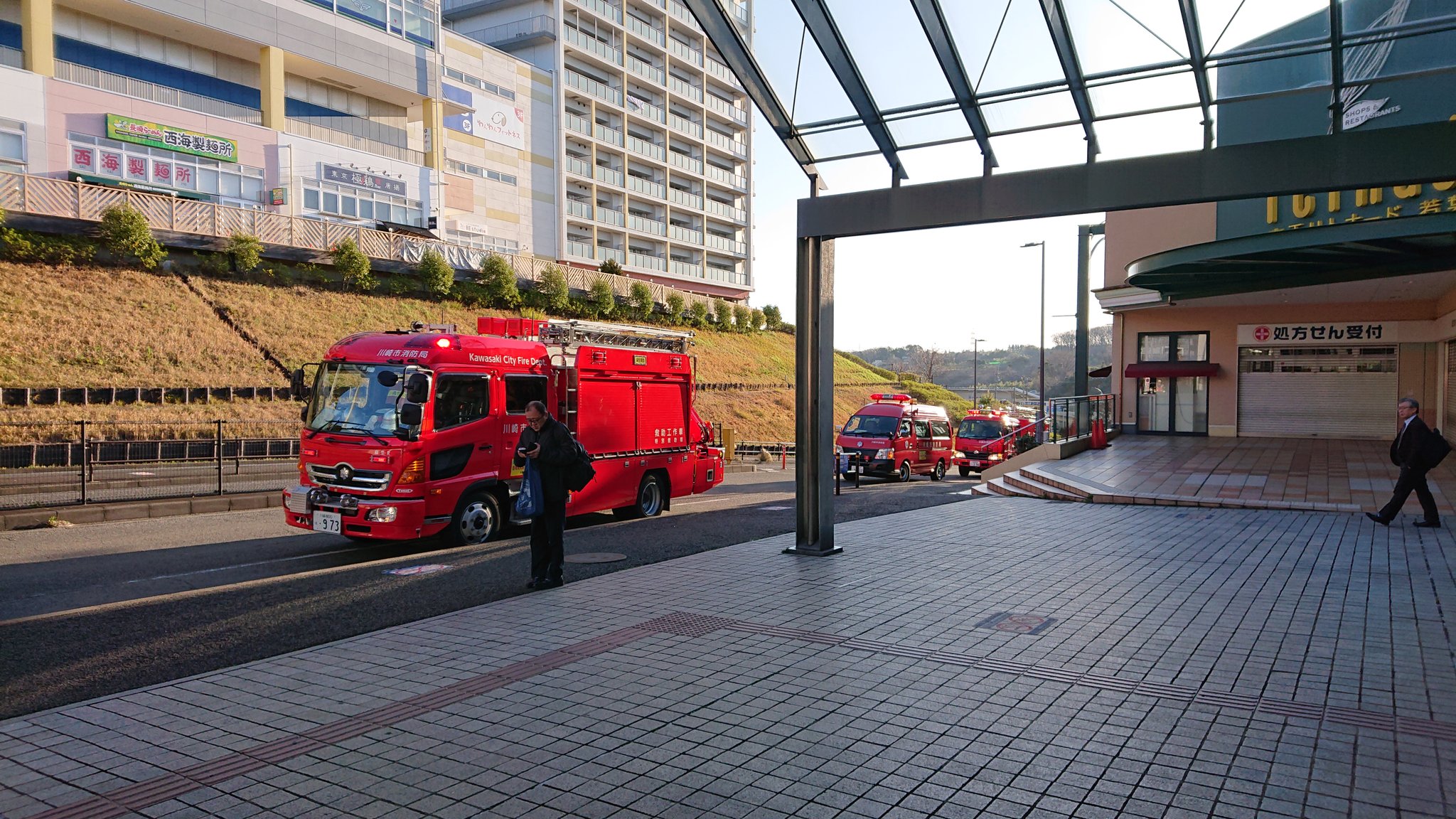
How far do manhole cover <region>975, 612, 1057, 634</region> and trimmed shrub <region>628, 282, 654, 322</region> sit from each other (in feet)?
130

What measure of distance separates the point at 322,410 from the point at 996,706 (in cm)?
922

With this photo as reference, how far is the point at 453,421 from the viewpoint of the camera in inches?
445

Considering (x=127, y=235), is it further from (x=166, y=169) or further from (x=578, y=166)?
(x=578, y=166)

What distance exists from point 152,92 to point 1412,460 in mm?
40539

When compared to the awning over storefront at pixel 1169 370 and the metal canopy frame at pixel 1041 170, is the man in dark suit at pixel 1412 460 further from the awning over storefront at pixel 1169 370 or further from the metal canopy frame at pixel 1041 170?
the awning over storefront at pixel 1169 370

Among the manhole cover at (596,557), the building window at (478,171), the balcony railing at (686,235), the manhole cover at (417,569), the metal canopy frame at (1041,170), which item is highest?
A: the building window at (478,171)

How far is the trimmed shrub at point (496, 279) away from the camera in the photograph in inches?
1526

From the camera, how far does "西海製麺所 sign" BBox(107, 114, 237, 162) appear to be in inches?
1280

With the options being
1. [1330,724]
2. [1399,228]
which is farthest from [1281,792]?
[1399,228]

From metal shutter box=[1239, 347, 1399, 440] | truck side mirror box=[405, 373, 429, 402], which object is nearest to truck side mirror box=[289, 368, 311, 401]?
truck side mirror box=[405, 373, 429, 402]

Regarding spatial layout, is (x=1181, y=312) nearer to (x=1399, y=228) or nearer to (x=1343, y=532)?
(x=1399, y=228)

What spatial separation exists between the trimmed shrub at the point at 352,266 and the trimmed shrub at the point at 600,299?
11.8 m

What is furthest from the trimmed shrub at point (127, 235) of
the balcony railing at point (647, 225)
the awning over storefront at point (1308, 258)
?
the balcony railing at point (647, 225)

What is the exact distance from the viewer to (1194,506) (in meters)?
15.1
